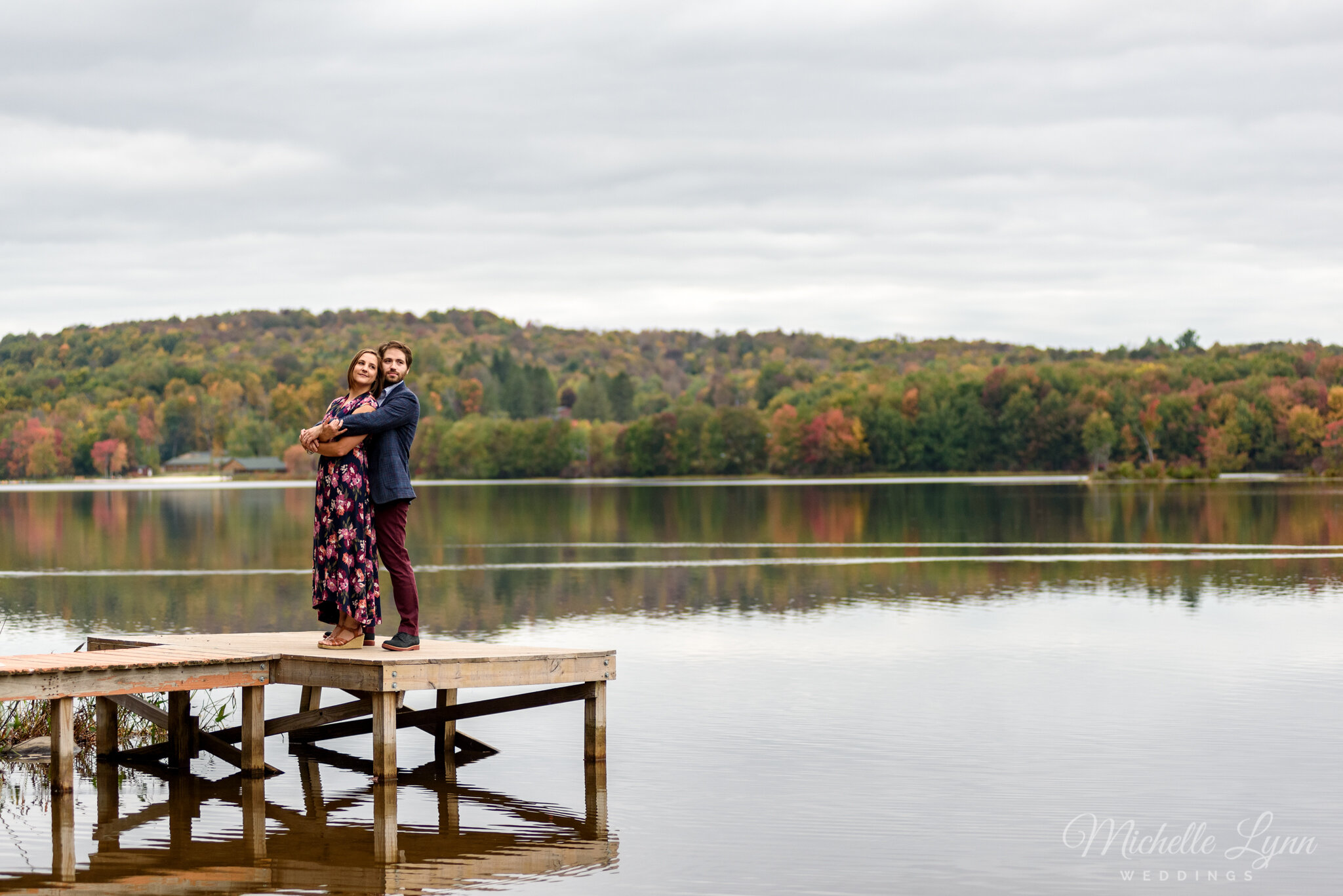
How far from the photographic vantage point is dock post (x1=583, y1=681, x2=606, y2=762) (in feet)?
43.6

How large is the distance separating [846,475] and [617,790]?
13688cm

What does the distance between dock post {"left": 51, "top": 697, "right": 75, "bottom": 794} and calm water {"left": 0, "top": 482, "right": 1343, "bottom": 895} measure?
21cm

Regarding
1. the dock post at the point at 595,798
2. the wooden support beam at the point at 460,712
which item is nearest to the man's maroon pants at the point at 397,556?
the wooden support beam at the point at 460,712

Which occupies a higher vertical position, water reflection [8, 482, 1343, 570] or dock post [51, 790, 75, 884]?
dock post [51, 790, 75, 884]

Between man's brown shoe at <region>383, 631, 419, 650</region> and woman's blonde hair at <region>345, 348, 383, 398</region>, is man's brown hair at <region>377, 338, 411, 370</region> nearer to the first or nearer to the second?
woman's blonde hair at <region>345, 348, 383, 398</region>

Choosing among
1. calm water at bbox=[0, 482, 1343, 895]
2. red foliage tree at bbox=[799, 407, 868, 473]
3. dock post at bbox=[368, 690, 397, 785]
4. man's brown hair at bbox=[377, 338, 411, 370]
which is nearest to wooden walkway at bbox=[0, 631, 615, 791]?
dock post at bbox=[368, 690, 397, 785]

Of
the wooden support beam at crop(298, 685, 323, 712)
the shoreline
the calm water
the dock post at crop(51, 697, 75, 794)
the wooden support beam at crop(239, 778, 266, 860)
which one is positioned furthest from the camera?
the shoreline

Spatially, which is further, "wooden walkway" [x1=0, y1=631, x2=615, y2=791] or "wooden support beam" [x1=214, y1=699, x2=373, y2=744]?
"wooden support beam" [x1=214, y1=699, x2=373, y2=744]

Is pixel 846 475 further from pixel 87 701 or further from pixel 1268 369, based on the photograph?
pixel 87 701

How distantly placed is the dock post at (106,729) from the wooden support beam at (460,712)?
1668 mm

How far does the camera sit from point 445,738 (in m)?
14.1

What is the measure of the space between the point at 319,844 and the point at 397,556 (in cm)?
243

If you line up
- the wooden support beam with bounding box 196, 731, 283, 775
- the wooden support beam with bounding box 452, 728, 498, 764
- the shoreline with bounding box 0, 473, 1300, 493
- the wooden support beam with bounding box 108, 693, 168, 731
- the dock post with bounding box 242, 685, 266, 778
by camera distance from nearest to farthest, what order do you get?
the dock post with bounding box 242, 685, 266, 778, the wooden support beam with bounding box 196, 731, 283, 775, the wooden support beam with bounding box 108, 693, 168, 731, the wooden support beam with bounding box 452, 728, 498, 764, the shoreline with bounding box 0, 473, 1300, 493

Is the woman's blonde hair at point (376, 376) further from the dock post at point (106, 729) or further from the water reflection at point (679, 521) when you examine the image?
the water reflection at point (679, 521)
